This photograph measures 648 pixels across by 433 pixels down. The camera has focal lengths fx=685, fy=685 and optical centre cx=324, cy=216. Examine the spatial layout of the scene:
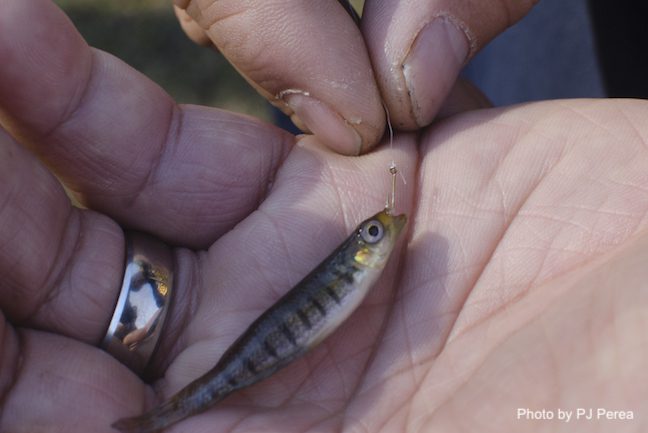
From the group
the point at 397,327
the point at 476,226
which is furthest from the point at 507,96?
the point at 397,327

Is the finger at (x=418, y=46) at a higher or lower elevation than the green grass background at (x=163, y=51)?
higher

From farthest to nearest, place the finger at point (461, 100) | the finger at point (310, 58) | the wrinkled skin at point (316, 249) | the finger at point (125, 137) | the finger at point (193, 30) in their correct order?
the finger at point (193, 30) → the finger at point (461, 100) → the finger at point (310, 58) → the finger at point (125, 137) → the wrinkled skin at point (316, 249)

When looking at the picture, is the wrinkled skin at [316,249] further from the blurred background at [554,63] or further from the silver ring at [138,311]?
the blurred background at [554,63]

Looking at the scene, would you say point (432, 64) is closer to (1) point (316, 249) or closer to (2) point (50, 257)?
(1) point (316, 249)

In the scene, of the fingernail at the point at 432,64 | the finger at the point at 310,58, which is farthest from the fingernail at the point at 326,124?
the fingernail at the point at 432,64

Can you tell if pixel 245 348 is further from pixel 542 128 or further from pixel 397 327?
pixel 542 128

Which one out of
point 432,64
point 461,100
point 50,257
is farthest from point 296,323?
point 461,100
